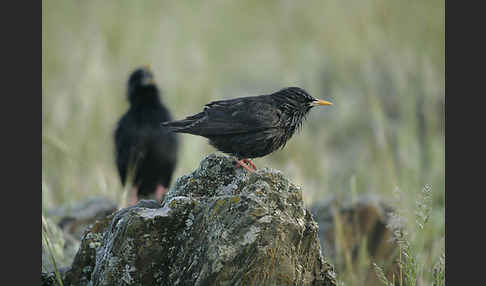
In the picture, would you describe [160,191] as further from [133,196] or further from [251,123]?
[251,123]

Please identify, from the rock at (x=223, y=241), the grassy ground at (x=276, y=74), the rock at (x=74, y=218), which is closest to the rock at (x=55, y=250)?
the rock at (x=74, y=218)

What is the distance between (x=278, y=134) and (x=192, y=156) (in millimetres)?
4029

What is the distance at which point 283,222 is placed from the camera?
3551mm

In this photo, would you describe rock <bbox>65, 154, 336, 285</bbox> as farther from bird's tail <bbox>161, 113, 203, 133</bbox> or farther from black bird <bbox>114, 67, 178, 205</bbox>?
black bird <bbox>114, 67, 178, 205</bbox>

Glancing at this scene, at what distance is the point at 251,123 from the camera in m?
4.79

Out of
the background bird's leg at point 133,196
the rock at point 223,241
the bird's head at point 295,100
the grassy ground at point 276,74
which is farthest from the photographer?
the grassy ground at point 276,74

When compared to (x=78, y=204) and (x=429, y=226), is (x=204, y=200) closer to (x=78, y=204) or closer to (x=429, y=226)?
(x=78, y=204)

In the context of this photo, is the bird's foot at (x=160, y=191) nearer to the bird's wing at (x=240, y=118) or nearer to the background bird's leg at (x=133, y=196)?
the background bird's leg at (x=133, y=196)

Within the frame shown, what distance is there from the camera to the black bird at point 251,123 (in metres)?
4.77

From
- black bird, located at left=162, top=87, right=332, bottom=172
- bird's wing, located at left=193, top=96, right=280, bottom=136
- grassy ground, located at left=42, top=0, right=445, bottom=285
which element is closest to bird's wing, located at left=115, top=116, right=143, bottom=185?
grassy ground, located at left=42, top=0, right=445, bottom=285

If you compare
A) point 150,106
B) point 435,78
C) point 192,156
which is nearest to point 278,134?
point 150,106

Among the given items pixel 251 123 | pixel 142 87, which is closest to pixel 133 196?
pixel 142 87

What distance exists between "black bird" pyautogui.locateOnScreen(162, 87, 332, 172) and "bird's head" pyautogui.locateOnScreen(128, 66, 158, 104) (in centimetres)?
248

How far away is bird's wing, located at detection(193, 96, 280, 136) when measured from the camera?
4781 millimetres
